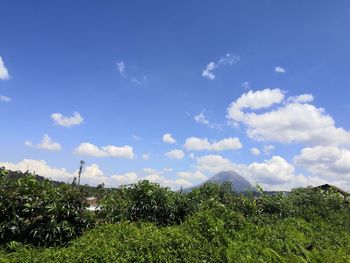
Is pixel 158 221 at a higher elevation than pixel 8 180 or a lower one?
lower

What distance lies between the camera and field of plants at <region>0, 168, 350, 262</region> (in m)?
6.66

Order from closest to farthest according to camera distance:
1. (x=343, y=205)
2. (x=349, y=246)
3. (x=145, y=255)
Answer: (x=145, y=255) < (x=349, y=246) < (x=343, y=205)

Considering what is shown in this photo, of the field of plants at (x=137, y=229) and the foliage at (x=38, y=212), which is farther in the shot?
the foliage at (x=38, y=212)

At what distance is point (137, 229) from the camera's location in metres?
7.59

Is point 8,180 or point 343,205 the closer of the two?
point 8,180

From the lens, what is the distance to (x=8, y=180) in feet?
25.7

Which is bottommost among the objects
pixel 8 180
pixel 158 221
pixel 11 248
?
pixel 11 248

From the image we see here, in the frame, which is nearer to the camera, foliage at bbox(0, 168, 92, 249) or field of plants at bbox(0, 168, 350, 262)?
field of plants at bbox(0, 168, 350, 262)

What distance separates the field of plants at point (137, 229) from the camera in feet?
21.8

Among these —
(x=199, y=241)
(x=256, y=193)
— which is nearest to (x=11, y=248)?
(x=199, y=241)

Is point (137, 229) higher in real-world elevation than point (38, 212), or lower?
lower

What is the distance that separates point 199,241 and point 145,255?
1815 millimetres

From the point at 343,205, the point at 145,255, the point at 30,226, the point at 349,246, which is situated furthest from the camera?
the point at 343,205

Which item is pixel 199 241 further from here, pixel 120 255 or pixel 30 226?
pixel 30 226
